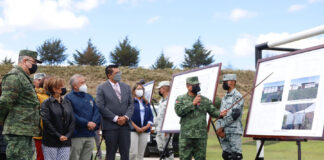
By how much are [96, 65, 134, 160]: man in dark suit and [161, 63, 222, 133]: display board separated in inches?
34.4

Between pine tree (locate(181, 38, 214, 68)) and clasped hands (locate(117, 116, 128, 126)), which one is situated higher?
pine tree (locate(181, 38, 214, 68))

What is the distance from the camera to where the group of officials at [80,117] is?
5.24m

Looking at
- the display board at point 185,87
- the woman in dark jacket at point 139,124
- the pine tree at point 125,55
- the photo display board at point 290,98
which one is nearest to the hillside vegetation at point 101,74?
the pine tree at point 125,55

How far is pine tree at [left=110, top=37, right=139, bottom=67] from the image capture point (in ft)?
193

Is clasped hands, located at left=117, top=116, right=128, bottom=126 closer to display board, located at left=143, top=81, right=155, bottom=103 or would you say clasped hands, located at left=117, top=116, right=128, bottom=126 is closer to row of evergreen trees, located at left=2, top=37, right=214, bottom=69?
display board, located at left=143, top=81, right=155, bottom=103

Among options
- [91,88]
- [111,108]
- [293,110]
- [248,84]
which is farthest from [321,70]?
[248,84]

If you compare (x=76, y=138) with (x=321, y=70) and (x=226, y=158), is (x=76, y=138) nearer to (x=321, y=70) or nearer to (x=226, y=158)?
(x=226, y=158)

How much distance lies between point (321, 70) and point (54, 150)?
148 inches

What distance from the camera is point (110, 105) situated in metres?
7.07

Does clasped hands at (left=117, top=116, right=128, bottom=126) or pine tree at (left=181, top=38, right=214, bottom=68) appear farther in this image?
pine tree at (left=181, top=38, right=214, bottom=68)

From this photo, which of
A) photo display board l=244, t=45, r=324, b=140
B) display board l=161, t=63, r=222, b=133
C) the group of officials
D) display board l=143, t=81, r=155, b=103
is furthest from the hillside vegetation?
photo display board l=244, t=45, r=324, b=140

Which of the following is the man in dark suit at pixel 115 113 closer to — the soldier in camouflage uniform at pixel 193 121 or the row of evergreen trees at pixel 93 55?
the soldier in camouflage uniform at pixel 193 121

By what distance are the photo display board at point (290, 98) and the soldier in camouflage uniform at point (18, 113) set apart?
2.85m

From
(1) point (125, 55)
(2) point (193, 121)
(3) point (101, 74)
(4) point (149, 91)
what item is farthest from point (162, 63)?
(2) point (193, 121)
